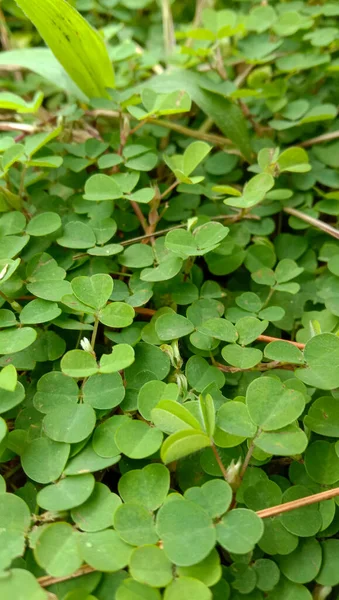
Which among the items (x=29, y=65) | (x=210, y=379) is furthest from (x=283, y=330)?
(x=29, y=65)

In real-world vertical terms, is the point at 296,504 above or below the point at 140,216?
below

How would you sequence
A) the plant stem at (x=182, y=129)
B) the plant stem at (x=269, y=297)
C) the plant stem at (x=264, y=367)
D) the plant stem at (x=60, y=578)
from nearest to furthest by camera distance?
the plant stem at (x=60, y=578), the plant stem at (x=264, y=367), the plant stem at (x=269, y=297), the plant stem at (x=182, y=129)

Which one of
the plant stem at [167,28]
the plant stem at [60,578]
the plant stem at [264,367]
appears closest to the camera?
the plant stem at [60,578]

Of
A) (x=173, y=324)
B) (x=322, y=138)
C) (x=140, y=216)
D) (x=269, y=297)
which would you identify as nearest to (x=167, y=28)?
(x=322, y=138)

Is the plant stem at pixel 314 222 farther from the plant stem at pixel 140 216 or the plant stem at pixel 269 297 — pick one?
the plant stem at pixel 140 216

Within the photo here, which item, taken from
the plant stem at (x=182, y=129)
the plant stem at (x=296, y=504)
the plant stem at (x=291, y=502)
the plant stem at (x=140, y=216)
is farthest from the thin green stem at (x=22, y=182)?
the plant stem at (x=296, y=504)

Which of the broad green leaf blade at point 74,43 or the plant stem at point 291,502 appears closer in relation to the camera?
the plant stem at point 291,502

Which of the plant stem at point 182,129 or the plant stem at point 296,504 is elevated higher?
the plant stem at point 182,129

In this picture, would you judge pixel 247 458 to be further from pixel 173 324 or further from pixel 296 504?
pixel 173 324
